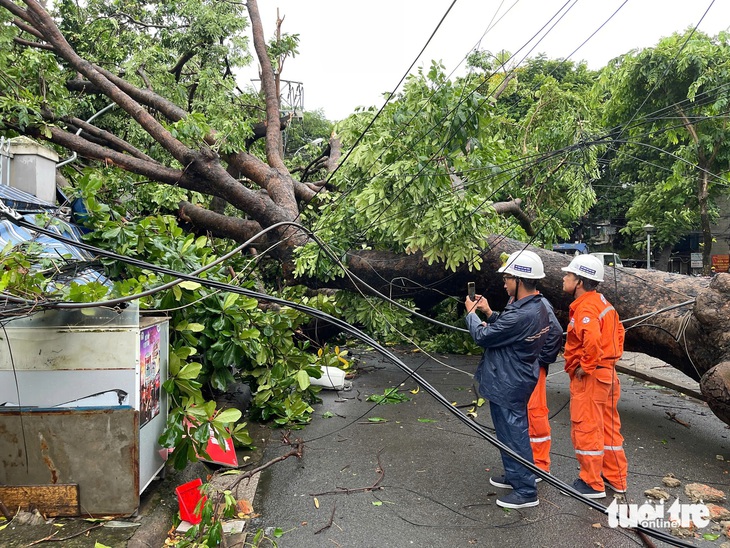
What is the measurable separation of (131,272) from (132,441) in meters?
1.74

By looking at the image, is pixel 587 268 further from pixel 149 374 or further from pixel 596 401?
pixel 149 374

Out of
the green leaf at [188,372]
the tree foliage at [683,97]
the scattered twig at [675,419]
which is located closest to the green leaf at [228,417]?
the green leaf at [188,372]

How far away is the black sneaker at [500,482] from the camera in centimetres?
395

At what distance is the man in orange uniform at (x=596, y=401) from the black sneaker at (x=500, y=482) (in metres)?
0.47

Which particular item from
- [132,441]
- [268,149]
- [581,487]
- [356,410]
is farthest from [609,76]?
[132,441]

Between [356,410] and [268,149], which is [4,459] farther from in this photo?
[268,149]

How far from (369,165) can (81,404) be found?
4266 millimetres

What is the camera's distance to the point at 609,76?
1357 centimetres

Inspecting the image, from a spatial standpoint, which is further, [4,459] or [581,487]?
[581,487]

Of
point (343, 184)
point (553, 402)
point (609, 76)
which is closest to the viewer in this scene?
point (553, 402)

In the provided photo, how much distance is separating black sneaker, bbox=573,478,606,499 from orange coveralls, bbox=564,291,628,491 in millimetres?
30

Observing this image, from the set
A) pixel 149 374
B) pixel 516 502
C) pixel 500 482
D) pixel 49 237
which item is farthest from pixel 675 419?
pixel 49 237

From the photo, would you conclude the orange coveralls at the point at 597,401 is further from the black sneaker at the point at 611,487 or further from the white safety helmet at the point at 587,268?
the white safety helmet at the point at 587,268

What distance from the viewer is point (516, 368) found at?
374 centimetres
